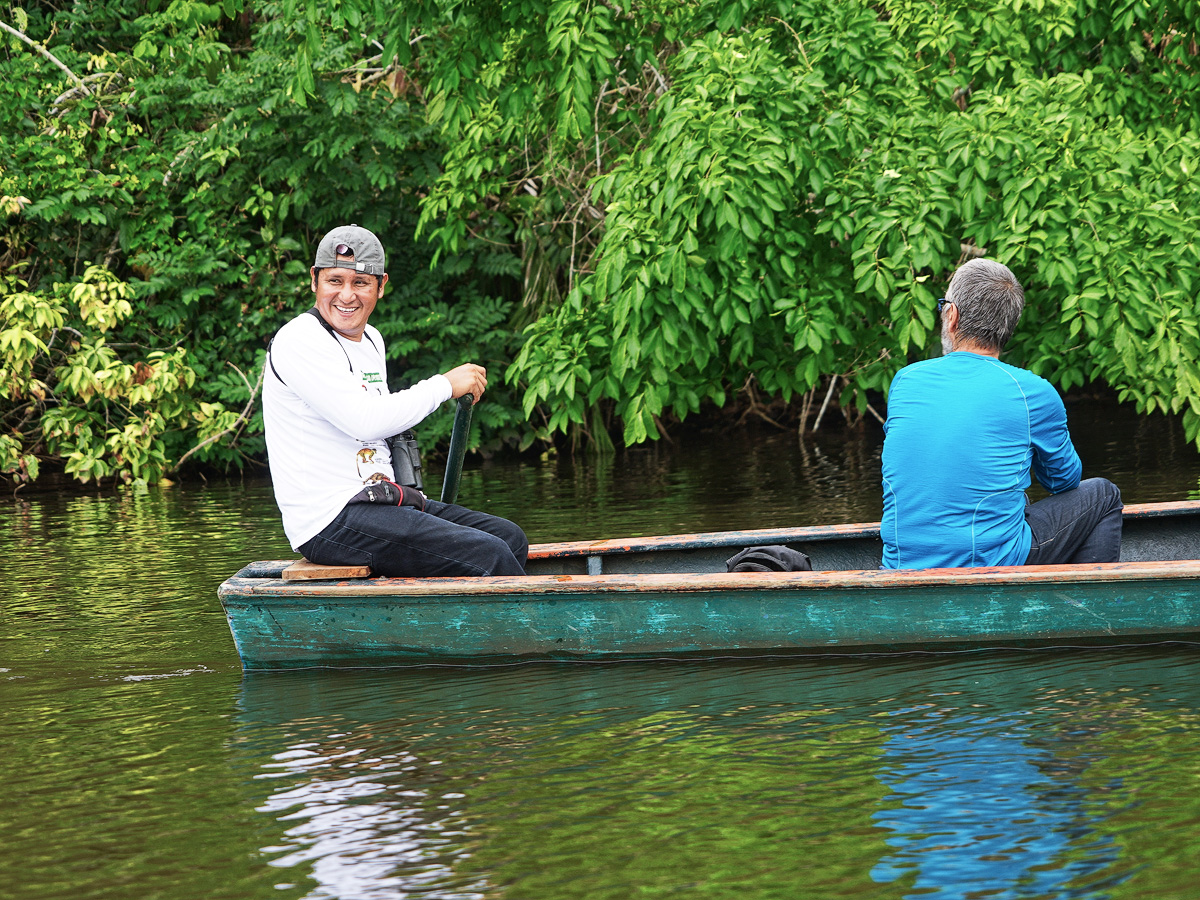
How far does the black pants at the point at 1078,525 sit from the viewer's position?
199 inches

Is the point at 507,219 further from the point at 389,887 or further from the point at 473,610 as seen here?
the point at 389,887

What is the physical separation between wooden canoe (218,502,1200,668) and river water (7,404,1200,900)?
9cm

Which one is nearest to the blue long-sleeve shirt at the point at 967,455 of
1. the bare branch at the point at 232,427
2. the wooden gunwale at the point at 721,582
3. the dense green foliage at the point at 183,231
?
the wooden gunwale at the point at 721,582

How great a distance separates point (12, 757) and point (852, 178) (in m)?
5.42

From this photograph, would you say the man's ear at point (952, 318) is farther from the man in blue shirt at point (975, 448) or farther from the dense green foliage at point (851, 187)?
the dense green foliage at point (851, 187)

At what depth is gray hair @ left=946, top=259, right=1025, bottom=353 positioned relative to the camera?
184 inches

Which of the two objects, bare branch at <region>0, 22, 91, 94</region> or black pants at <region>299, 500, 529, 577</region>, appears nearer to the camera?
black pants at <region>299, 500, 529, 577</region>

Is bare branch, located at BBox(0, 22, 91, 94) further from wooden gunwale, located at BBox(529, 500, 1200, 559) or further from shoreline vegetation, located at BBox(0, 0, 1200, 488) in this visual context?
wooden gunwale, located at BBox(529, 500, 1200, 559)

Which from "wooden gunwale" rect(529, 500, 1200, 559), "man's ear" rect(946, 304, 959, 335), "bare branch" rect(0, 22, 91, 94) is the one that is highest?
"bare branch" rect(0, 22, 91, 94)

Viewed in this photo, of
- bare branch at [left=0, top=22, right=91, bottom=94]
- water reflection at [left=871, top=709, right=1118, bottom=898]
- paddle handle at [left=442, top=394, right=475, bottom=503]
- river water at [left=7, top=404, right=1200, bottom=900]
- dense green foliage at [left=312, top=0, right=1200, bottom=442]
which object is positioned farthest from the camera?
bare branch at [left=0, top=22, right=91, bottom=94]

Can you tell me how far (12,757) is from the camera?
14.1 feet

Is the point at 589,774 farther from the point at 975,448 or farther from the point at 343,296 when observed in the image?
Answer: the point at 343,296

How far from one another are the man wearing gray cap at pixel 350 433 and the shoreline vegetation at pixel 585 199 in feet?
8.82

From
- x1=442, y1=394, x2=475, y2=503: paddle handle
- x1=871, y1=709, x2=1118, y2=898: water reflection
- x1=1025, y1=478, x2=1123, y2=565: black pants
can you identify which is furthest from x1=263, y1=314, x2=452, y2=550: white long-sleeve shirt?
x1=1025, y1=478, x2=1123, y2=565: black pants
